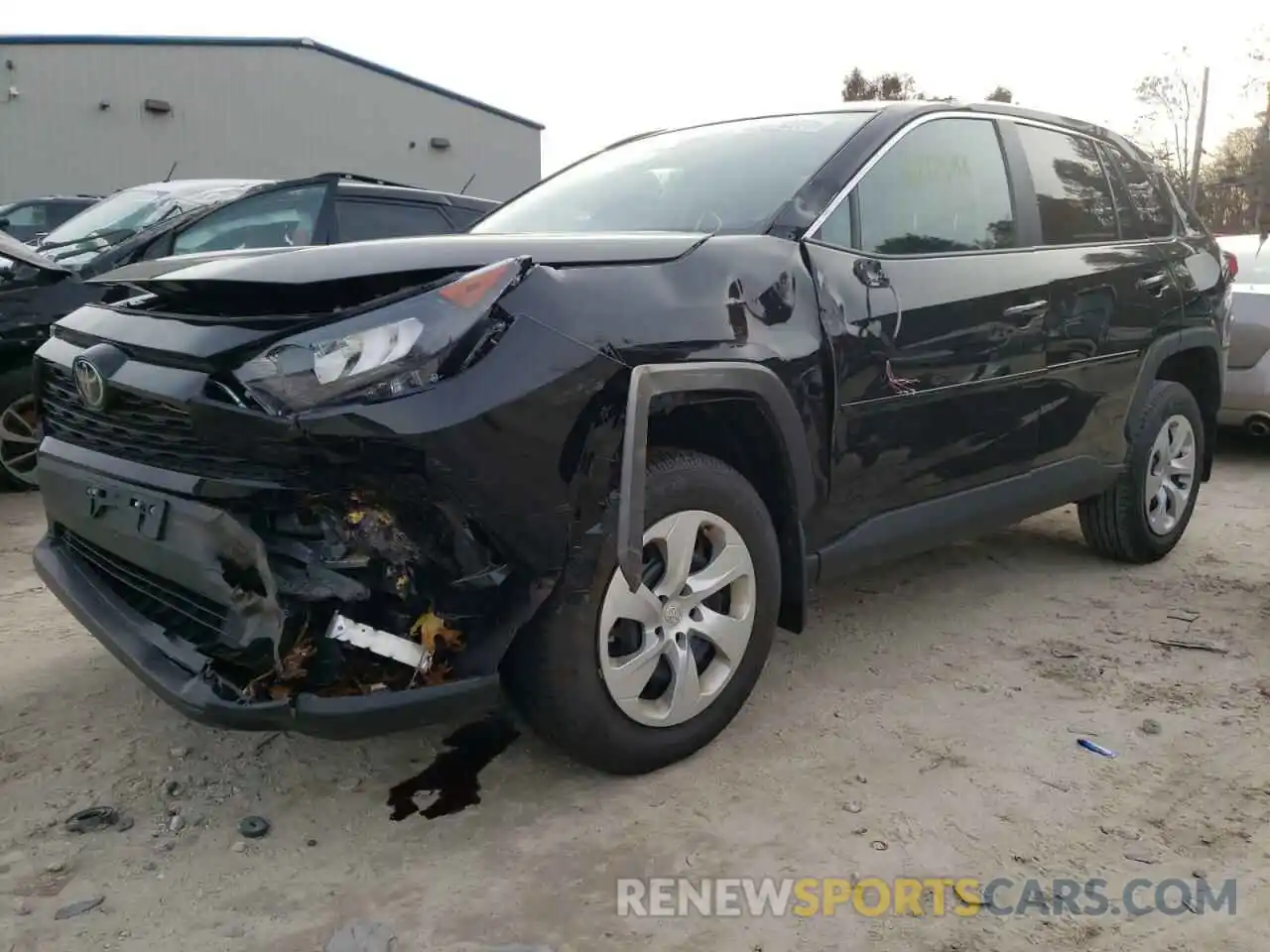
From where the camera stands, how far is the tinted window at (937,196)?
3.21m

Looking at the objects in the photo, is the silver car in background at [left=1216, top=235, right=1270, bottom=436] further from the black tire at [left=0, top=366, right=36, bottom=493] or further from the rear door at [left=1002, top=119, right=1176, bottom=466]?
the black tire at [left=0, top=366, right=36, bottom=493]

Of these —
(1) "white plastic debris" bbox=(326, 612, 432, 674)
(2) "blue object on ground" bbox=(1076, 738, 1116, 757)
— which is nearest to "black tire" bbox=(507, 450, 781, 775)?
(1) "white plastic debris" bbox=(326, 612, 432, 674)

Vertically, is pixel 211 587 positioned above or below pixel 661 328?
below

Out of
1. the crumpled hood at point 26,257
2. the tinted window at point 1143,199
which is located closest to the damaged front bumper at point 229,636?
the crumpled hood at point 26,257

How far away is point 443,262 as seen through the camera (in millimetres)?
2330

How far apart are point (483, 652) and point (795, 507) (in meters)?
1.02

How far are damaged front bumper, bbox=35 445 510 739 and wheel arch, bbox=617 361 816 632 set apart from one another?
0.94ft

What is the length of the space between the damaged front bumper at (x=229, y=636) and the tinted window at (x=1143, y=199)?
136 inches

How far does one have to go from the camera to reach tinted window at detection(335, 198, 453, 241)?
635 cm

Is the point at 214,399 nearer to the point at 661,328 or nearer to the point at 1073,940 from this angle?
the point at 661,328

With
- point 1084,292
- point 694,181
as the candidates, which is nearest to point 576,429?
point 694,181

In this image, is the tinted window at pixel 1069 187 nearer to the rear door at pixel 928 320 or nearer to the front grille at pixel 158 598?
the rear door at pixel 928 320

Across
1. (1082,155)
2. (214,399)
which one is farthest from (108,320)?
(1082,155)

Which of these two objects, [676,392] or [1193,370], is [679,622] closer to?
[676,392]
